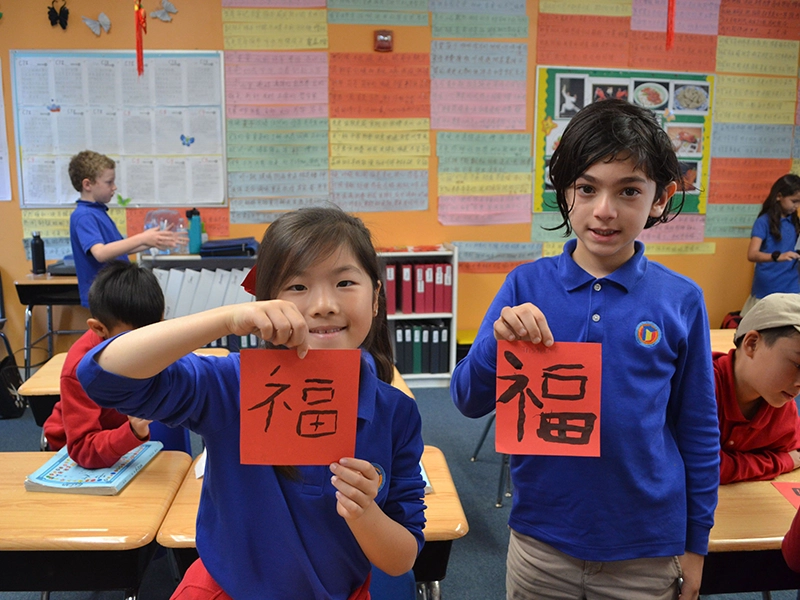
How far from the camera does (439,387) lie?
4332 millimetres

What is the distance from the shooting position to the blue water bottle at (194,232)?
13.5ft

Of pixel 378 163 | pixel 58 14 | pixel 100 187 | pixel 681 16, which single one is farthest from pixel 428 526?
pixel 681 16

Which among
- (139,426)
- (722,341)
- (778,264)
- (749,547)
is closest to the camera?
(749,547)

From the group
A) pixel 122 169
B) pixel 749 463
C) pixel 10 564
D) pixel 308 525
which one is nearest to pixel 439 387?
pixel 122 169

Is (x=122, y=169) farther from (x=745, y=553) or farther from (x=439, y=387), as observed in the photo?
(x=745, y=553)

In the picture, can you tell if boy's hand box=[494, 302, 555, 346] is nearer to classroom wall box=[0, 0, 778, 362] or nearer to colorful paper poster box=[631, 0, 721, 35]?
classroom wall box=[0, 0, 778, 362]

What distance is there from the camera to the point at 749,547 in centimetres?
126

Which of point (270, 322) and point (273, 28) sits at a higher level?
point (273, 28)

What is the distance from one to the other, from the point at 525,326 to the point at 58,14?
170 inches

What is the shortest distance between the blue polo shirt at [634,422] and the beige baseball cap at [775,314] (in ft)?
1.14

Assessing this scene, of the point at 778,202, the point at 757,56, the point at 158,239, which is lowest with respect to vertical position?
the point at 158,239

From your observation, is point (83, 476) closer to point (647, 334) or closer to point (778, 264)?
point (647, 334)

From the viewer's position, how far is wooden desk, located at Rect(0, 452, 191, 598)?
1.26m

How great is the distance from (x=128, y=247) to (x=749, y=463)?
2.85m
